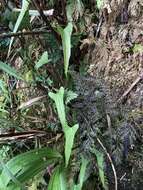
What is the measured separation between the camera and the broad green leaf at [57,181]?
130cm

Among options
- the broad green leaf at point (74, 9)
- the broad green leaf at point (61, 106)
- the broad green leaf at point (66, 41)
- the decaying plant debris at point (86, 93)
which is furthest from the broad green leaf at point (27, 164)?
the broad green leaf at point (74, 9)

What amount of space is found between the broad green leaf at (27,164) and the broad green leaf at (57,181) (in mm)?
46

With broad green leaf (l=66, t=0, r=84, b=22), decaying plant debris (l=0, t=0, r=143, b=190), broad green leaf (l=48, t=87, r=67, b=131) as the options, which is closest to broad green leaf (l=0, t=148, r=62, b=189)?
decaying plant debris (l=0, t=0, r=143, b=190)

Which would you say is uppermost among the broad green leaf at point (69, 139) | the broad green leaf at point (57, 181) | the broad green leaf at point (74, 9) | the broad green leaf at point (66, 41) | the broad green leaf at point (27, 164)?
the broad green leaf at point (74, 9)

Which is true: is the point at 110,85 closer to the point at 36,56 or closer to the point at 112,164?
the point at 112,164

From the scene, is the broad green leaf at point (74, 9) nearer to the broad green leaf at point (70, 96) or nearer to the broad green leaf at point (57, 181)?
the broad green leaf at point (70, 96)

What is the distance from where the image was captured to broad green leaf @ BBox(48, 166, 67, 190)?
130cm

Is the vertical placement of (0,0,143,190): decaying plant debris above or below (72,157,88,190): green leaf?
above

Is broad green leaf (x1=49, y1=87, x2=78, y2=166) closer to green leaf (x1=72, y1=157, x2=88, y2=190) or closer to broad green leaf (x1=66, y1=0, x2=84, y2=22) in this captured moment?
green leaf (x1=72, y1=157, x2=88, y2=190)

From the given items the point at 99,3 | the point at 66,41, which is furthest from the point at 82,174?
the point at 99,3

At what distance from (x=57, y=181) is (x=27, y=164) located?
0.39 ft

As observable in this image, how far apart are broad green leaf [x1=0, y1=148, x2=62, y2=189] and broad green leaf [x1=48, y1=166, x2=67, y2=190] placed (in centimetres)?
5

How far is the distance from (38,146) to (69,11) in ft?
1.76

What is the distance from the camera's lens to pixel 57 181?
4.31 feet
